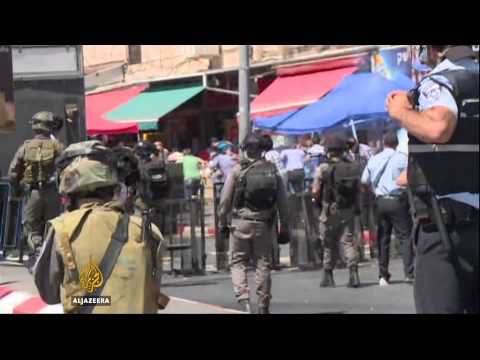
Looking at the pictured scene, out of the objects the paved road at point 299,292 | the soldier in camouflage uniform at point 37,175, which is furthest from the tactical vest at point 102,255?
the soldier in camouflage uniform at point 37,175

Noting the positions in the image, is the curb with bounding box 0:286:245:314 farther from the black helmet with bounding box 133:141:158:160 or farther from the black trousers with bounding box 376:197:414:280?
the black trousers with bounding box 376:197:414:280

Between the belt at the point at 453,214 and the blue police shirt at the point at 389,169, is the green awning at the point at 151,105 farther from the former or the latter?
the belt at the point at 453,214

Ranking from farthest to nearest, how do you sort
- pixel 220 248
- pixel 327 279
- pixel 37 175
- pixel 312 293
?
1. pixel 220 248
2. pixel 327 279
3. pixel 312 293
4. pixel 37 175

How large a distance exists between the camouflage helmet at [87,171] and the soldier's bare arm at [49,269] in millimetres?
206

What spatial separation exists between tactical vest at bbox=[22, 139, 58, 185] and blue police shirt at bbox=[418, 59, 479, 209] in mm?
4142

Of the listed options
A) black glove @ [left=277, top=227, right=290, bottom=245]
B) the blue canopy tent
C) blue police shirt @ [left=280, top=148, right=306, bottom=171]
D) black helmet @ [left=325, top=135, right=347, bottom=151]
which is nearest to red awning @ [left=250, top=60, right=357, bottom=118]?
the blue canopy tent

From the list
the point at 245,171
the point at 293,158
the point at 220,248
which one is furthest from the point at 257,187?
the point at 293,158

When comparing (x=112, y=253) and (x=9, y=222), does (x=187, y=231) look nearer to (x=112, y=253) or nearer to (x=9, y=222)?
(x=9, y=222)

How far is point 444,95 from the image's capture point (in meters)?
3.71

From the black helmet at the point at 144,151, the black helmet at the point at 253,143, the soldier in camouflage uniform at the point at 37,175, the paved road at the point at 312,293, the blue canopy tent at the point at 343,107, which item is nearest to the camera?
the soldier in camouflage uniform at the point at 37,175

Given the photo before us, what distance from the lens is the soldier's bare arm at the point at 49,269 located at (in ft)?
11.8

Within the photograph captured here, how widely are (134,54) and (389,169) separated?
3568mm

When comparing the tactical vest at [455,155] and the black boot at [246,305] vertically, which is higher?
the tactical vest at [455,155]
